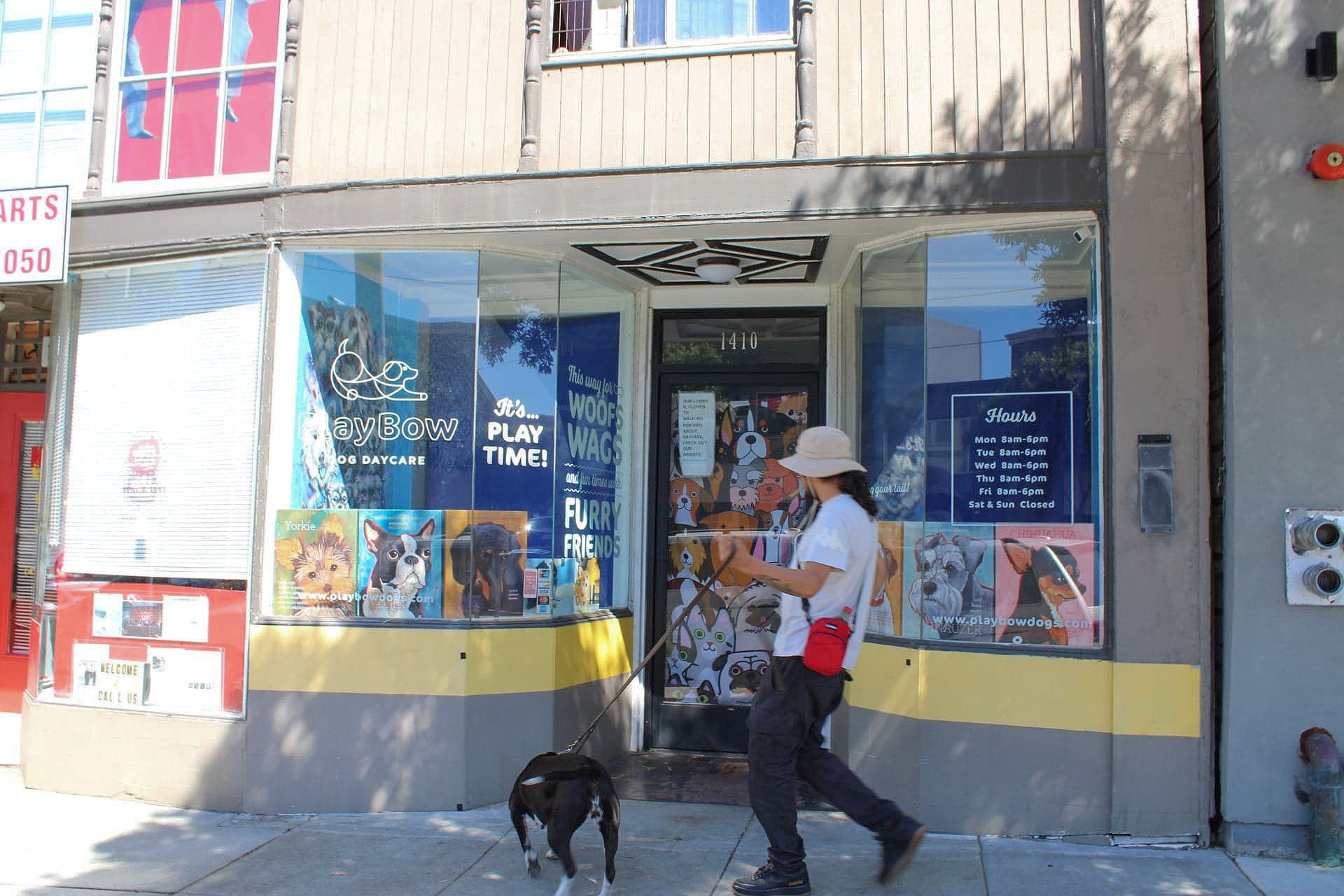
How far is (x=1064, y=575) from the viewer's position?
5566 millimetres

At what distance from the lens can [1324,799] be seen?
195 inches

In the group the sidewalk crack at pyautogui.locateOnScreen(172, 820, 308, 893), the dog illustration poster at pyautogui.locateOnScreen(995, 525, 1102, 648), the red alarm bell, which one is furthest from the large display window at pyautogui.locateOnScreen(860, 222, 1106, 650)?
the sidewalk crack at pyautogui.locateOnScreen(172, 820, 308, 893)

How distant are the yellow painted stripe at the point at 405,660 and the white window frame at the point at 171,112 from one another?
2757 mm

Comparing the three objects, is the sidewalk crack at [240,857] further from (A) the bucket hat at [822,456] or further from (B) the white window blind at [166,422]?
(A) the bucket hat at [822,456]

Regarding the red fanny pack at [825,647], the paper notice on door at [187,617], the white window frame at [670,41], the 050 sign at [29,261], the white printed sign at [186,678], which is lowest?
the white printed sign at [186,678]

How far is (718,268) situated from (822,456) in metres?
2.37

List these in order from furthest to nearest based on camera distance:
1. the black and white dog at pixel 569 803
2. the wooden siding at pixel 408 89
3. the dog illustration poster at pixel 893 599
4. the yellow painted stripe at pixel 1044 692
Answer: the wooden siding at pixel 408 89, the dog illustration poster at pixel 893 599, the yellow painted stripe at pixel 1044 692, the black and white dog at pixel 569 803

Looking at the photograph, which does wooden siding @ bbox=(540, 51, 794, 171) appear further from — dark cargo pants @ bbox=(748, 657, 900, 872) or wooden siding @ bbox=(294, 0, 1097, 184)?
dark cargo pants @ bbox=(748, 657, 900, 872)

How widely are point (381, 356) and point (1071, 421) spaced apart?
3.87 m

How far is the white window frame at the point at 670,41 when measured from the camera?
20.1ft

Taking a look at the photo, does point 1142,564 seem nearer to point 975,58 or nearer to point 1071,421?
point 1071,421

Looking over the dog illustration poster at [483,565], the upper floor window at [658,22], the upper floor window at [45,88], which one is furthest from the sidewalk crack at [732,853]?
Result: the upper floor window at [45,88]

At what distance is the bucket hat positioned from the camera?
467cm

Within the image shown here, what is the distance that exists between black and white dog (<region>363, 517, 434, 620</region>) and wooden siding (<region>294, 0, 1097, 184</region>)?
6.95 feet
